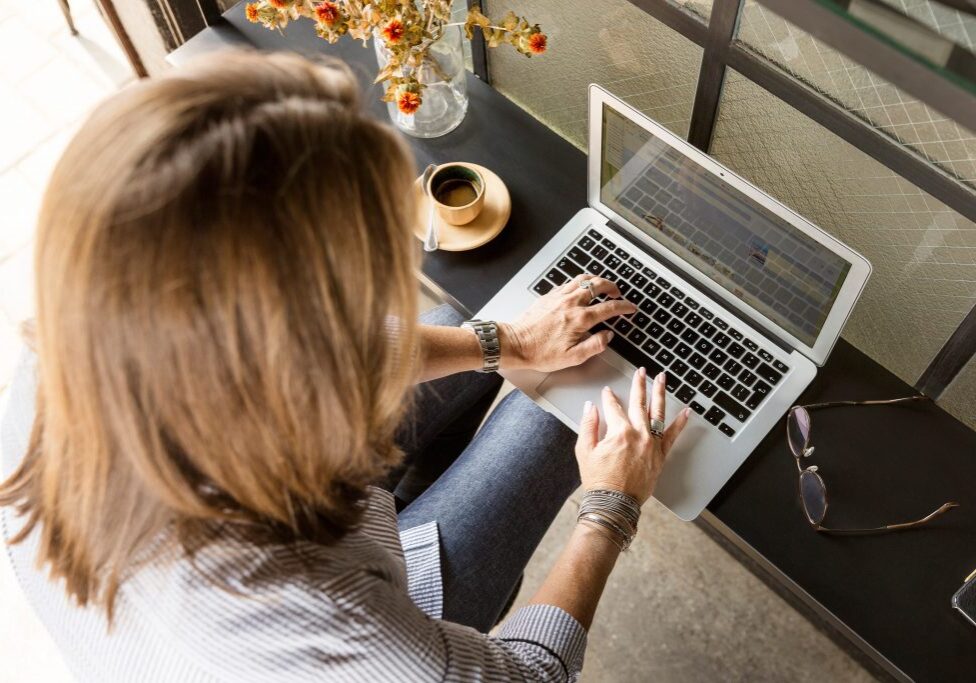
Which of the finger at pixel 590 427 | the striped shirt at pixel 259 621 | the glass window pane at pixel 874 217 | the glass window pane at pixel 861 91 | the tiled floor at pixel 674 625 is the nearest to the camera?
the striped shirt at pixel 259 621

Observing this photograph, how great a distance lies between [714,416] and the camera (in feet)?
3.78

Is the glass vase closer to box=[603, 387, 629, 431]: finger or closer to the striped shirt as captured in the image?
box=[603, 387, 629, 431]: finger

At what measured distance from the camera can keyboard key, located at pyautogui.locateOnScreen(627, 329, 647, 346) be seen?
1.21 m

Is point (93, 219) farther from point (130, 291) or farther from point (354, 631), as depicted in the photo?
point (354, 631)

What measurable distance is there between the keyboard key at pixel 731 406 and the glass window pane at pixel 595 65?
0.42 m

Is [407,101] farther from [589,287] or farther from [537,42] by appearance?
[589,287]

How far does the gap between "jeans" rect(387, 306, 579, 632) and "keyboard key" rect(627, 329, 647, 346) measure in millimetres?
169

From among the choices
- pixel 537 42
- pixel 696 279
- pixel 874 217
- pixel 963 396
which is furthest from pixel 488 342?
pixel 963 396

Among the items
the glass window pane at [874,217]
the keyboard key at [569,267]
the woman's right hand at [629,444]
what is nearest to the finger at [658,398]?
the woman's right hand at [629,444]

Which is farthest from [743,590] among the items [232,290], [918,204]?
[232,290]

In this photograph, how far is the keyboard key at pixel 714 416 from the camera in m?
1.15

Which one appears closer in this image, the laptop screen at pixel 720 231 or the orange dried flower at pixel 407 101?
the laptop screen at pixel 720 231

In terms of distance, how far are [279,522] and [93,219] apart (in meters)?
0.31

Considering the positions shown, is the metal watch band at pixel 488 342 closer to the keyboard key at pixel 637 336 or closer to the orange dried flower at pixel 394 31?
the keyboard key at pixel 637 336
